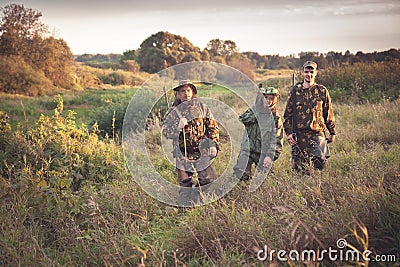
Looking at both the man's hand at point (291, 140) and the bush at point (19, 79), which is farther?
the bush at point (19, 79)

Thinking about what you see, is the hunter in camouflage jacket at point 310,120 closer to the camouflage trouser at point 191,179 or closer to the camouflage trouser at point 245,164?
the camouflage trouser at point 245,164

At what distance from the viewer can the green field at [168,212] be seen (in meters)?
2.63

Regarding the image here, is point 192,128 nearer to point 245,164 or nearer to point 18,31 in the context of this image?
point 245,164

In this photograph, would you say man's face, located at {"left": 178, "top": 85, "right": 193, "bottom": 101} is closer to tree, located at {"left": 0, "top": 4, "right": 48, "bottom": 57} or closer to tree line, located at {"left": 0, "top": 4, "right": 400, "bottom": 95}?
tree line, located at {"left": 0, "top": 4, "right": 400, "bottom": 95}

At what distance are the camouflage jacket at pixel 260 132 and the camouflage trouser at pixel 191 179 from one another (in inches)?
26.2

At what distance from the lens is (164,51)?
34.2m

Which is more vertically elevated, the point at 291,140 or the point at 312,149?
the point at 291,140

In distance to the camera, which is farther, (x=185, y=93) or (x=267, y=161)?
(x=267, y=161)

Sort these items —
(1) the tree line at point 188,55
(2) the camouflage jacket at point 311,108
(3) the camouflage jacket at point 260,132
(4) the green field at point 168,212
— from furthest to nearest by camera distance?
(1) the tree line at point 188,55 < (2) the camouflage jacket at point 311,108 < (3) the camouflage jacket at point 260,132 < (4) the green field at point 168,212

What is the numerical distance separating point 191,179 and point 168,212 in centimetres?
55

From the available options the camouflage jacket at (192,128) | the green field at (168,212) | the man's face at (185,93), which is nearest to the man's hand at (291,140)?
the green field at (168,212)

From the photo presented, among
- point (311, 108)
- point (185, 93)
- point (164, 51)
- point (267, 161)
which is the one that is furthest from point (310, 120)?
point (164, 51)

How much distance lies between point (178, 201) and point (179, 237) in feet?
3.70

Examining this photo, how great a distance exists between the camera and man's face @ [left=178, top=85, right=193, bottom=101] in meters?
4.20
